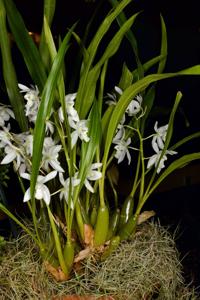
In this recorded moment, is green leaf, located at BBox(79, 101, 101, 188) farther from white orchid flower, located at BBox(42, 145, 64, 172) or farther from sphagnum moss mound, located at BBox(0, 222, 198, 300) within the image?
sphagnum moss mound, located at BBox(0, 222, 198, 300)

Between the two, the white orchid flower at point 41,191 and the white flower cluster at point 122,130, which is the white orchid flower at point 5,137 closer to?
the white orchid flower at point 41,191

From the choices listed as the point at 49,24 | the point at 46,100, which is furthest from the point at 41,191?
the point at 49,24

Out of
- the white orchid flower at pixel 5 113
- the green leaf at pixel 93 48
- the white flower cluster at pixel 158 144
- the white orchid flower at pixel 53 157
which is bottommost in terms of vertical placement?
the white flower cluster at pixel 158 144

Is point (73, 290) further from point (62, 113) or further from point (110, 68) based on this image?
point (110, 68)

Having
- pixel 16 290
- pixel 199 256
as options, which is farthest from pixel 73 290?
pixel 199 256

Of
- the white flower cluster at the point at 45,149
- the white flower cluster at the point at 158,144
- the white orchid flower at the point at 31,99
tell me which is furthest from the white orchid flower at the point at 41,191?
the white flower cluster at the point at 158,144

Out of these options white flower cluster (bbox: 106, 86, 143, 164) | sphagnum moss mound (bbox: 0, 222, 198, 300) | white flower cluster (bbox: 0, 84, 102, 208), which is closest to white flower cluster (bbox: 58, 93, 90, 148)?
white flower cluster (bbox: 0, 84, 102, 208)
